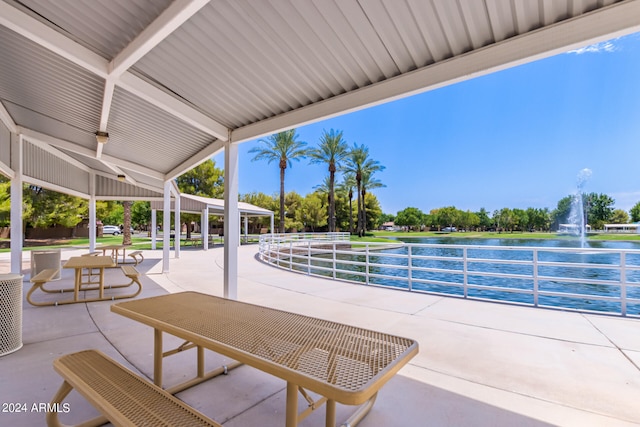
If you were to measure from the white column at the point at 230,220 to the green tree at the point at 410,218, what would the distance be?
232ft

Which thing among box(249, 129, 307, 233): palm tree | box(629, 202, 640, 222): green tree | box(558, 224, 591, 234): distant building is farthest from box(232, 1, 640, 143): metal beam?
box(629, 202, 640, 222): green tree

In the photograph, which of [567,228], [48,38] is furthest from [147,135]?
[567,228]

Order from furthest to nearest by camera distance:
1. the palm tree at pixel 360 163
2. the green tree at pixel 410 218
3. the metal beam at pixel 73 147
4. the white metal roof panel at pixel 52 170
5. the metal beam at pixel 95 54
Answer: the green tree at pixel 410 218
the palm tree at pixel 360 163
the white metal roof panel at pixel 52 170
the metal beam at pixel 73 147
the metal beam at pixel 95 54

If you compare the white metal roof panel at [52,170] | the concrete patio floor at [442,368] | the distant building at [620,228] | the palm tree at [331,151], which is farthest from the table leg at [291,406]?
the distant building at [620,228]

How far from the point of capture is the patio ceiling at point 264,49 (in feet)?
7.54

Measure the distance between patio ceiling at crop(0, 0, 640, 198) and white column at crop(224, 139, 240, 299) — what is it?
0.94 ft

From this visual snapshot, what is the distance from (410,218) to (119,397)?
73.9m

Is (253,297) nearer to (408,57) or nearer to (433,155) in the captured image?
(408,57)

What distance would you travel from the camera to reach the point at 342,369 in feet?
4.55

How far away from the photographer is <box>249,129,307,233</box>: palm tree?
81.6 feet

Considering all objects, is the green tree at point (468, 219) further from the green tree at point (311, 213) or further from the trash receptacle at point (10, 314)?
the trash receptacle at point (10, 314)

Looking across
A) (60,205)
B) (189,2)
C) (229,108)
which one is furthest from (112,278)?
(60,205)

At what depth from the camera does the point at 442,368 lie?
276 centimetres

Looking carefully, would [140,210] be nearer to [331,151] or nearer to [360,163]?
[331,151]
